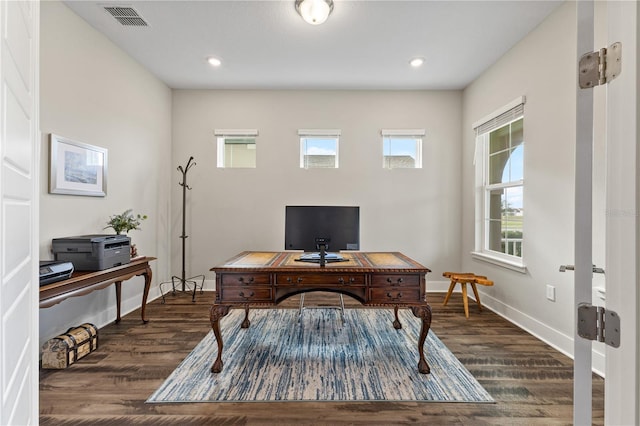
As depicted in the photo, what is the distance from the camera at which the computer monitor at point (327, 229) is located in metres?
2.50

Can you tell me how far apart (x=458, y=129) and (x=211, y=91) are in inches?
144

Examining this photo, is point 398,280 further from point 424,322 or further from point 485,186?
point 485,186

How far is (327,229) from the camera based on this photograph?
2.51 m

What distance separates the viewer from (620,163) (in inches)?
28.2

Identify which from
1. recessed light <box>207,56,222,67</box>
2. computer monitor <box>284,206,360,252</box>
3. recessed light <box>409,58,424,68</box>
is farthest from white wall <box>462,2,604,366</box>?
recessed light <box>207,56,222,67</box>

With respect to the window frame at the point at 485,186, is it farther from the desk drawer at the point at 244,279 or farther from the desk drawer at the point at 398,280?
the desk drawer at the point at 244,279

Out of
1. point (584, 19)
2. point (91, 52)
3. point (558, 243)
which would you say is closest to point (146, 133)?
point (91, 52)

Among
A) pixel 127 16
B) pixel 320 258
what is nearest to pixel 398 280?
pixel 320 258

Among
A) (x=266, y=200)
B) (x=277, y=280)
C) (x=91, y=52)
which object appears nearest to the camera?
(x=277, y=280)

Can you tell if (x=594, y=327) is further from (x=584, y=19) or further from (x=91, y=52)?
(x=91, y=52)

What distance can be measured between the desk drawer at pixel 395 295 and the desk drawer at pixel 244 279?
81cm

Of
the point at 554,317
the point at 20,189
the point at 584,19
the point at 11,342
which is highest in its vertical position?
the point at 584,19

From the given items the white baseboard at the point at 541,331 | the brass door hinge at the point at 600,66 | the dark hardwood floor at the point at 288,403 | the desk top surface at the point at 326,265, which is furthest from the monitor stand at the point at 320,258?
the brass door hinge at the point at 600,66

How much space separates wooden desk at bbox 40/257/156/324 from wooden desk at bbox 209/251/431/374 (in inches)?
40.1
